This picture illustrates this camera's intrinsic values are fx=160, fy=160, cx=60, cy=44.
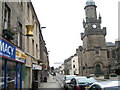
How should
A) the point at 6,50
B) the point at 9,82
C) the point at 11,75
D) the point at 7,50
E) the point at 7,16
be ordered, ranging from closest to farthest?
the point at 6,50
the point at 7,50
the point at 9,82
the point at 7,16
the point at 11,75

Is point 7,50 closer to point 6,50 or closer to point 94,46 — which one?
point 6,50

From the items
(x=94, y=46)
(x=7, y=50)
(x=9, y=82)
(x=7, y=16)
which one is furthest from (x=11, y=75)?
(x=94, y=46)

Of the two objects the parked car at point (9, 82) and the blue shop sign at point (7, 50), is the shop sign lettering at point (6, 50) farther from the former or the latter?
the parked car at point (9, 82)

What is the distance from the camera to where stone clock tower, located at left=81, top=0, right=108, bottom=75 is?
52.4 metres

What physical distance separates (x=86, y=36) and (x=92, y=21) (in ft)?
19.2

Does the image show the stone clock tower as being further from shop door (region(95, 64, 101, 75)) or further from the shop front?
the shop front

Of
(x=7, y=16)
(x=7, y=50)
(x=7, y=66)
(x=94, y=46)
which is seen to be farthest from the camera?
(x=94, y=46)

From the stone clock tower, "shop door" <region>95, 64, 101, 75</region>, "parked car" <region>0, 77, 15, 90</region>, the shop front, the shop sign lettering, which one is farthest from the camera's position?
the stone clock tower

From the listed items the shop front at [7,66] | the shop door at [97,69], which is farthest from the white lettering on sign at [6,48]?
the shop door at [97,69]

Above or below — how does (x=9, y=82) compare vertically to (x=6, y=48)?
below

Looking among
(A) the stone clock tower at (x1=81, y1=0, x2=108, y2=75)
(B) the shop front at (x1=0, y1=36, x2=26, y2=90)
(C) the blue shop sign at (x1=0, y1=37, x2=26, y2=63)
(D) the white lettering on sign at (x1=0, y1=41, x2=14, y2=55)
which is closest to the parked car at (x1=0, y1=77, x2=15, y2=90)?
(B) the shop front at (x1=0, y1=36, x2=26, y2=90)

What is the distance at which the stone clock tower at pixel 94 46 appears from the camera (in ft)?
172

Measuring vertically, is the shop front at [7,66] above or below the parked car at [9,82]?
above

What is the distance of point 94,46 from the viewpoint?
54281 mm
